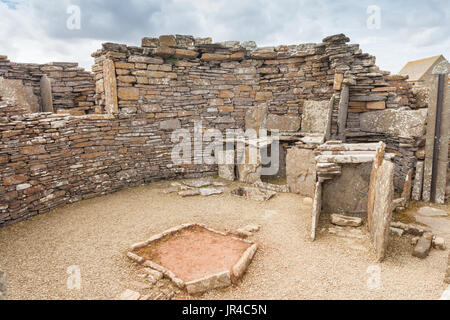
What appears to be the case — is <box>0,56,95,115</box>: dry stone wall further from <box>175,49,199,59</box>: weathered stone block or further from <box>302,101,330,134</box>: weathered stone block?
<box>302,101,330,134</box>: weathered stone block

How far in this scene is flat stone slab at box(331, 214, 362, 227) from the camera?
5258 millimetres

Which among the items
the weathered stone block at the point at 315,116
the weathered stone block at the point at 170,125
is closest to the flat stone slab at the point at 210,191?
the weathered stone block at the point at 170,125

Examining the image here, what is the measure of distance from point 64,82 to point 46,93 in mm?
653

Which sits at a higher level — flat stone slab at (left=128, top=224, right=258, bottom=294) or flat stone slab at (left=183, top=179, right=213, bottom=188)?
flat stone slab at (left=183, top=179, right=213, bottom=188)

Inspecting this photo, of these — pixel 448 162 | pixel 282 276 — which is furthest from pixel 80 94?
pixel 448 162

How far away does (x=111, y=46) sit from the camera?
24.7 feet

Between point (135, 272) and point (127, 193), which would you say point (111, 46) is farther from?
point (135, 272)

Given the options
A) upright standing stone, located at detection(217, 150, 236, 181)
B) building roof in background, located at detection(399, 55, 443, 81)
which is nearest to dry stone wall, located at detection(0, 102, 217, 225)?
upright standing stone, located at detection(217, 150, 236, 181)

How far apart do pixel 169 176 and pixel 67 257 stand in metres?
4.51

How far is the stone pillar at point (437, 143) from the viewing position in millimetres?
6641

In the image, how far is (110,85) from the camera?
7.66 metres

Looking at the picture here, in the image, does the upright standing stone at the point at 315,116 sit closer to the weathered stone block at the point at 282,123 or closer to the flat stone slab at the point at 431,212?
the weathered stone block at the point at 282,123

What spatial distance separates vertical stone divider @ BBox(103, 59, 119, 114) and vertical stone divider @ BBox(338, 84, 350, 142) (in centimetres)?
636

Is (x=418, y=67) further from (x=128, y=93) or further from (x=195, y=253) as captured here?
(x=195, y=253)
